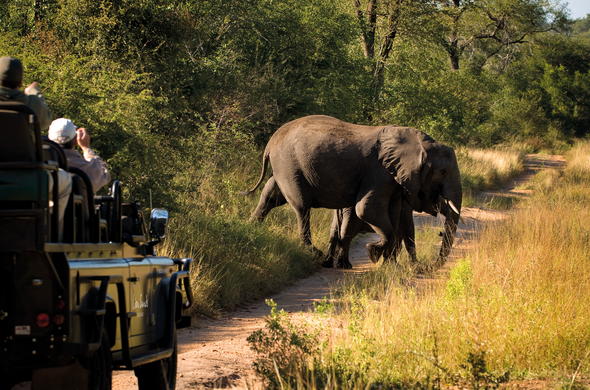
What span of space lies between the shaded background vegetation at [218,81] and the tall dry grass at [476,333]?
3525mm

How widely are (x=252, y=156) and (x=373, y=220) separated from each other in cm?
534

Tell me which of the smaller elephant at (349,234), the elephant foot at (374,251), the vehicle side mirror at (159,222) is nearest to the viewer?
the vehicle side mirror at (159,222)

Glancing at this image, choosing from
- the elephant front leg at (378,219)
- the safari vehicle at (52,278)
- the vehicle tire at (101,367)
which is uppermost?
the safari vehicle at (52,278)

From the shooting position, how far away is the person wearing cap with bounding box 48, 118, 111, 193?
633 centimetres

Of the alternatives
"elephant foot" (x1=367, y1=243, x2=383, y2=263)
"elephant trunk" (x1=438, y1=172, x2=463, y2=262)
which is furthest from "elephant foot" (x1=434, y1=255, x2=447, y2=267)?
"elephant foot" (x1=367, y1=243, x2=383, y2=263)

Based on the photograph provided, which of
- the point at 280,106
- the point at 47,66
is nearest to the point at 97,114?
the point at 47,66

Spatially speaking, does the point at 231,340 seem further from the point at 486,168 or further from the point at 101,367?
the point at 486,168

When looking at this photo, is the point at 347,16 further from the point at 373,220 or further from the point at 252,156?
the point at 373,220

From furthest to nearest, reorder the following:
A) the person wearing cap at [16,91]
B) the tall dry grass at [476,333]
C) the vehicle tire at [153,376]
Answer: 1. the tall dry grass at [476,333]
2. the vehicle tire at [153,376]
3. the person wearing cap at [16,91]

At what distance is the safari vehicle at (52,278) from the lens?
4688 mm

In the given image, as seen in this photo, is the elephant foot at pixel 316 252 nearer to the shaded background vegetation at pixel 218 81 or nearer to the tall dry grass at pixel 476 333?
the shaded background vegetation at pixel 218 81

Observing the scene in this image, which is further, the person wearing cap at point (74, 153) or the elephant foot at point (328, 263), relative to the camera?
the elephant foot at point (328, 263)

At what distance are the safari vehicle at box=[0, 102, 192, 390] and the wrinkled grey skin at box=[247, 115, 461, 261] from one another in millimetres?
9376

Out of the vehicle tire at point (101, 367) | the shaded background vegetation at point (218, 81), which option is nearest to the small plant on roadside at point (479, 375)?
the vehicle tire at point (101, 367)
